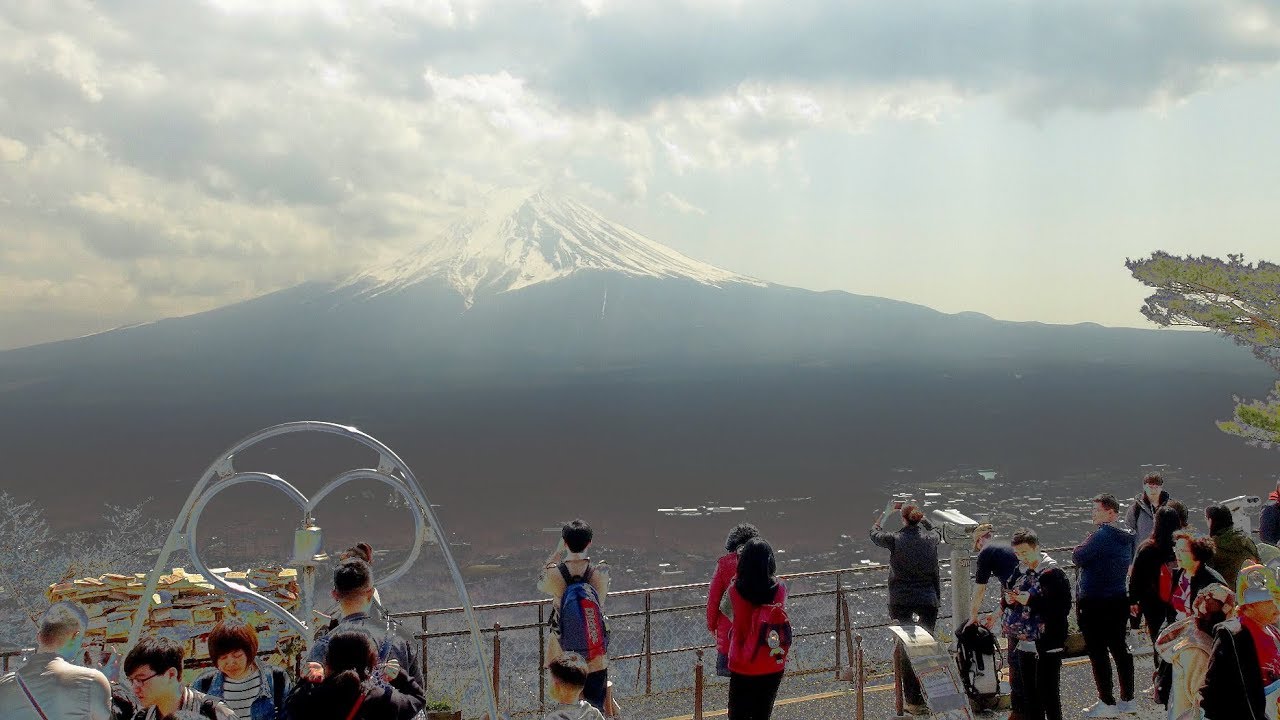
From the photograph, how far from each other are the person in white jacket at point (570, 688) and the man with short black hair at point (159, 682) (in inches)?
51.5

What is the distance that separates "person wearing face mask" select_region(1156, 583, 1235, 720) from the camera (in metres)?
4.47

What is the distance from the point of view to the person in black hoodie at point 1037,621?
19.7 ft

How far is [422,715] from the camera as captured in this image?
13.5ft

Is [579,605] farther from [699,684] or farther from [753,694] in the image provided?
[699,684]

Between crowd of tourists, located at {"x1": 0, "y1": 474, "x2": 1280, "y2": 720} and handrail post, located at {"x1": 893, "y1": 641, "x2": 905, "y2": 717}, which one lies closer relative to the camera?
crowd of tourists, located at {"x1": 0, "y1": 474, "x2": 1280, "y2": 720}

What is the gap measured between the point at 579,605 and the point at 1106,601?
3.93 metres

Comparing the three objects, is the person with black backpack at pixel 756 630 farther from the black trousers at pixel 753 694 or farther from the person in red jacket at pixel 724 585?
the person in red jacket at pixel 724 585

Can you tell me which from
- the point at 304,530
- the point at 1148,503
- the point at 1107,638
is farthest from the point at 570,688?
the point at 1148,503

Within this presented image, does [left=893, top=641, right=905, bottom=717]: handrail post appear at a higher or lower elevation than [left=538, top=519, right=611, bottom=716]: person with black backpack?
lower

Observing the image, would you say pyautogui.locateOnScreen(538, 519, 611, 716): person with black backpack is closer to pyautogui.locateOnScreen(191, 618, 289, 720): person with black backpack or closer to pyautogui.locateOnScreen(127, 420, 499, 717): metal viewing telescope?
pyautogui.locateOnScreen(127, 420, 499, 717): metal viewing telescope

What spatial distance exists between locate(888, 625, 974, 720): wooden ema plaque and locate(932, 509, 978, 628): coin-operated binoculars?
144 cm

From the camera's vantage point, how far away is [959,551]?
23.1ft

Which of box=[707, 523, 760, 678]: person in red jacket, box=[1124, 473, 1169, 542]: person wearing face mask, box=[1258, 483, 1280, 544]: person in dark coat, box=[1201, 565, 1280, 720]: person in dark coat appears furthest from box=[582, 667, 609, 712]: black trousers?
box=[1258, 483, 1280, 544]: person in dark coat

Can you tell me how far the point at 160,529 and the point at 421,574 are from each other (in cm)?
3233
